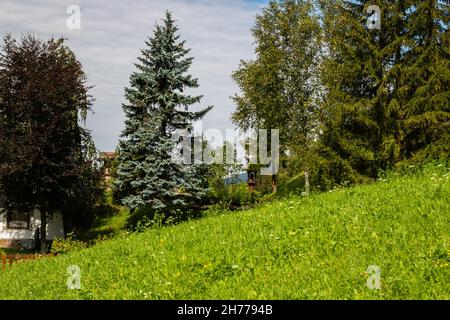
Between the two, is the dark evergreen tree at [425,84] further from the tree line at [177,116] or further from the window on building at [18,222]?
the window on building at [18,222]

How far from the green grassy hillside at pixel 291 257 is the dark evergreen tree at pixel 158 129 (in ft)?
47.1

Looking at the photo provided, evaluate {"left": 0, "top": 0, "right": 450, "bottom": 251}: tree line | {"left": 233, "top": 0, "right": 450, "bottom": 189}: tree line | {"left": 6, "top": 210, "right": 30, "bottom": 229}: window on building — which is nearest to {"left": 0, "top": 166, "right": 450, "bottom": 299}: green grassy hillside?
{"left": 0, "top": 0, "right": 450, "bottom": 251}: tree line

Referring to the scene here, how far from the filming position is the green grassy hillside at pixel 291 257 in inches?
243

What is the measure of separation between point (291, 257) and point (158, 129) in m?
20.1

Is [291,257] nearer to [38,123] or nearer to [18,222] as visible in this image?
[38,123]

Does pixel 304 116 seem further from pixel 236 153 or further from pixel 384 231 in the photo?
pixel 384 231

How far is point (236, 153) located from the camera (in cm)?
4700

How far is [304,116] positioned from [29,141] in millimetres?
19180

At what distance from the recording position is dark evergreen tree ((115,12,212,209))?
2605cm

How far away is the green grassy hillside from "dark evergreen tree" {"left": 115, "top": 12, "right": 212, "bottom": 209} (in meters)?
14.4

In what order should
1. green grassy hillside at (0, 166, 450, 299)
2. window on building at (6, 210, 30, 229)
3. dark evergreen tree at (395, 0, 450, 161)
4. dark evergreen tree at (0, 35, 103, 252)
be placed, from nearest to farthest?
green grassy hillside at (0, 166, 450, 299), dark evergreen tree at (395, 0, 450, 161), dark evergreen tree at (0, 35, 103, 252), window on building at (6, 210, 30, 229)

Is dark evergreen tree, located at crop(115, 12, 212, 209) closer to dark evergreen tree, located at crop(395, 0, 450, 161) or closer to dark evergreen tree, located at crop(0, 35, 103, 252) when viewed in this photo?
dark evergreen tree, located at crop(0, 35, 103, 252)

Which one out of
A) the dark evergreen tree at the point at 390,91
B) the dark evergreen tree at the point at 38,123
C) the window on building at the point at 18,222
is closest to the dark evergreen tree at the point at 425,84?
the dark evergreen tree at the point at 390,91

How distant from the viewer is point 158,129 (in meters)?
26.9
